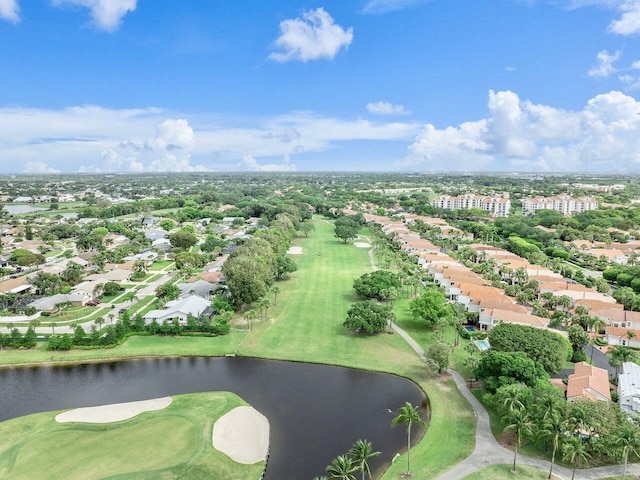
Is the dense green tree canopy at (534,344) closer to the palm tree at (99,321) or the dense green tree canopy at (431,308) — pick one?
the dense green tree canopy at (431,308)

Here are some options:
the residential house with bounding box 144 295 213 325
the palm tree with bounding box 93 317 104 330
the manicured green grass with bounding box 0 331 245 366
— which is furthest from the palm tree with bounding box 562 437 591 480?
the palm tree with bounding box 93 317 104 330

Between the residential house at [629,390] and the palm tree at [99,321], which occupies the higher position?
the residential house at [629,390]

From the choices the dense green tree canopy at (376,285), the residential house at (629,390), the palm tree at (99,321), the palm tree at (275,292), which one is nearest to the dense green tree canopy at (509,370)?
the residential house at (629,390)

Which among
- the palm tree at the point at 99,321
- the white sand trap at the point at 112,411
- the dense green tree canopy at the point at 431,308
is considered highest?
the dense green tree canopy at the point at 431,308

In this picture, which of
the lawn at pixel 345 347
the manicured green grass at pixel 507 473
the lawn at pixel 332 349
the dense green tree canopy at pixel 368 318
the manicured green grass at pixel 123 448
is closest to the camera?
the manicured green grass at pixel 507 473

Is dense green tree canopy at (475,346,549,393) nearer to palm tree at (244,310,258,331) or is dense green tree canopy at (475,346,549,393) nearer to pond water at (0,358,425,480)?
pond water at (0,358,425,480)

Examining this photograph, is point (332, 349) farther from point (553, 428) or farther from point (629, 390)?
point (629, 390)
